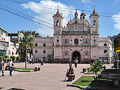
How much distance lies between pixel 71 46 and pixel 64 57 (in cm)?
384

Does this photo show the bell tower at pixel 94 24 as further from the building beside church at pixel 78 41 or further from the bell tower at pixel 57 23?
the bell tower at pixel 57 23

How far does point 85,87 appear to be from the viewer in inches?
380

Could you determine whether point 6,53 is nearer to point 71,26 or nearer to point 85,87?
point 71,26

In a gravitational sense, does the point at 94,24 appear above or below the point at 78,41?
above

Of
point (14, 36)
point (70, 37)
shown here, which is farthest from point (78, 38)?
point (14, 36)

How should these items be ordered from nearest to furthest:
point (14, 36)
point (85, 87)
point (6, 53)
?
point (85, 87) → point (6, 53) → point (14, 36)

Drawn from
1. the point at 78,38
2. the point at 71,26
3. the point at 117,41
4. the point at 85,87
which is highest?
the point at 71,26

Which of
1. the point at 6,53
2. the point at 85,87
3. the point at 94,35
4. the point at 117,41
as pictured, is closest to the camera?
the point at 85,87

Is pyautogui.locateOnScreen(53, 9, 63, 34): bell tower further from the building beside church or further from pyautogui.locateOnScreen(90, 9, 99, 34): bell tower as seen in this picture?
pyautogui.locateOnScreen(90, 9, 99, 34): bell tower

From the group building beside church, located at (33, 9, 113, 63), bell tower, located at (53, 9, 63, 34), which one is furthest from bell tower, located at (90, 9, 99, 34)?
bell tower, located at (53, 9, 63, 34)

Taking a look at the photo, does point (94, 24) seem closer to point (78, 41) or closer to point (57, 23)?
point (78, 41)

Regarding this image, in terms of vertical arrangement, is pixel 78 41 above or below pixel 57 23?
below

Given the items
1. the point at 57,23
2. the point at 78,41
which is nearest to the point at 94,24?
the point at 78,41

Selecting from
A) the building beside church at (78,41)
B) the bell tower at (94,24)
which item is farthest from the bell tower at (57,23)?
the bell tower at (94,24)
